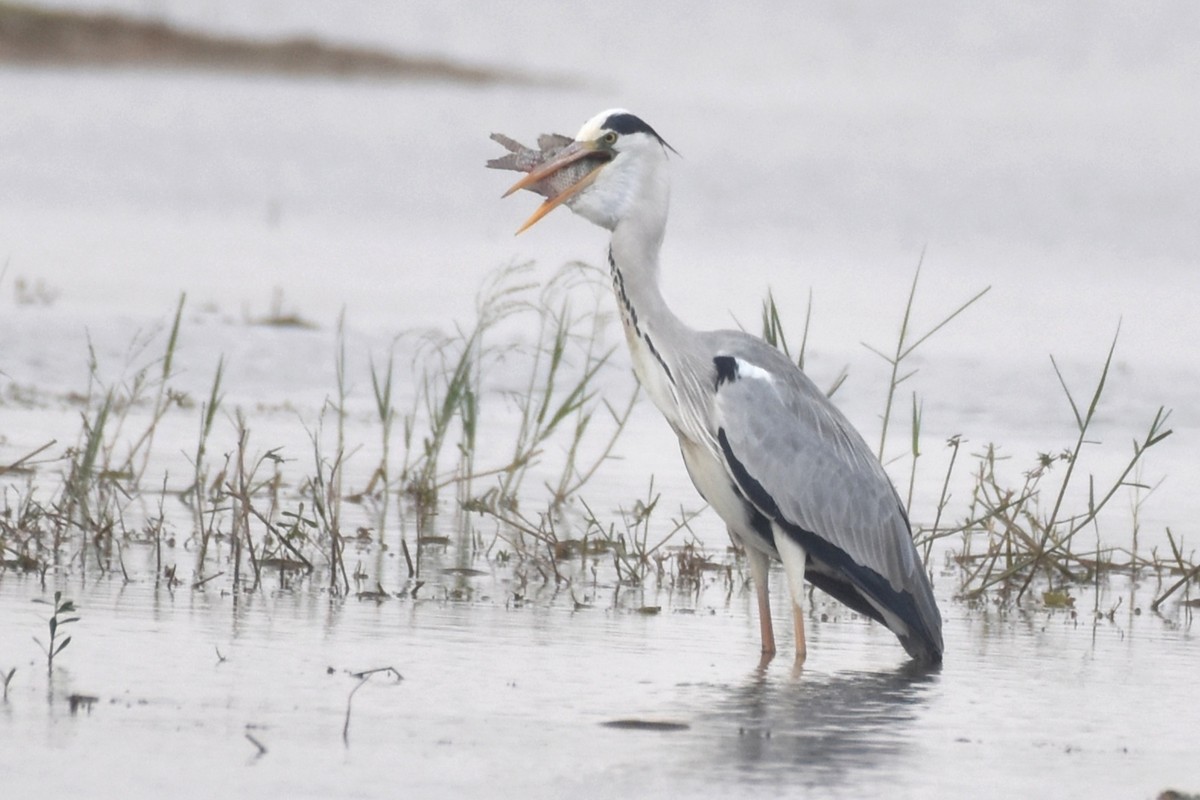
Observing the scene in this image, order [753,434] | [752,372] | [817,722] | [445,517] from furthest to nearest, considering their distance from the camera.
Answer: [445,517], [752,372], [753,434], [817,722]

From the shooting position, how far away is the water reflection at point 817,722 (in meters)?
5.04

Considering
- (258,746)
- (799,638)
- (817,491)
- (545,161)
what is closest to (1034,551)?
(817,491)

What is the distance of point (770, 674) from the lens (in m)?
6.14

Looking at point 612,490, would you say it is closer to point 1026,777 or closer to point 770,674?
point 770,674

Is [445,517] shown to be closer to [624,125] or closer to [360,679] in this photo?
[624,125]

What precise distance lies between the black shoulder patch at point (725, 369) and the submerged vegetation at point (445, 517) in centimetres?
51

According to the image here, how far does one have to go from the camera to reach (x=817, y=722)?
18.2 ft

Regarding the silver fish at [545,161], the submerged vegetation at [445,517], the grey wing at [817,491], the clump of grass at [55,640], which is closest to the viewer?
the clump of grass at [55,640]

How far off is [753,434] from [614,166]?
3.10ft

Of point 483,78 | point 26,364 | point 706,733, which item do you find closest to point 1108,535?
point 706,733

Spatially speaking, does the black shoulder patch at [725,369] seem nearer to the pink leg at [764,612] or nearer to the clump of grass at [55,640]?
the pink leg at [764,612]

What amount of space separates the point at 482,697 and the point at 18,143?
21.2 m

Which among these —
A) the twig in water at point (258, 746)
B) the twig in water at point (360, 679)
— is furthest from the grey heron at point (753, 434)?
the twig in water at point (258, 746)

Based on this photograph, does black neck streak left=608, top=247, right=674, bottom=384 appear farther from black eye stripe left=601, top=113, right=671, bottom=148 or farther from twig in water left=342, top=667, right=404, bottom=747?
twig in water left=342, top=667, right=404, bottom=747
